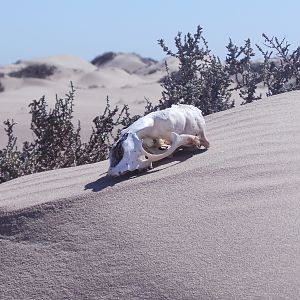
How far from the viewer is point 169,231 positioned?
2840 mm

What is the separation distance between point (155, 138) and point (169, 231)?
694 millimetres

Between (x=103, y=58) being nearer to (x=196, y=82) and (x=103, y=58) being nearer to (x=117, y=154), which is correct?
(x=196, y=82)

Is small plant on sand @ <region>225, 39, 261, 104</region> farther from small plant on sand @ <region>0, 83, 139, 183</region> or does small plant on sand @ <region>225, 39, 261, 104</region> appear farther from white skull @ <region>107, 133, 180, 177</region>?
white skull @ <region>107, 133, 180, 177</region>

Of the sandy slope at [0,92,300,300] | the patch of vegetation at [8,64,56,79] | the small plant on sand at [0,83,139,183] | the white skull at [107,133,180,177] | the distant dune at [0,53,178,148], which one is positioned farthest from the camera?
the patch of vegetation at [8,64,56,79]

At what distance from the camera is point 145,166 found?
10.9 feet

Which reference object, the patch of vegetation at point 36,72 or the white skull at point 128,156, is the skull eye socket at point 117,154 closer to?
the white skull at point 128,156

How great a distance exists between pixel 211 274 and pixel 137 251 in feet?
1.08

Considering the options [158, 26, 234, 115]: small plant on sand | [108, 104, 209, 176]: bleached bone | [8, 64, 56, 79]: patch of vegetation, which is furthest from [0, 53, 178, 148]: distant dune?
[108, 104, 209, 176]: bleached bone

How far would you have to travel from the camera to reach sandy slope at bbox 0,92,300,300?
2.58 meters

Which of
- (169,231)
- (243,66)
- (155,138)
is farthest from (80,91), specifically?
(169,231)

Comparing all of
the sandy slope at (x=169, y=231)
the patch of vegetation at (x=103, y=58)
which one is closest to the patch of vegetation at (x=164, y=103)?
the sandy slope at (x=169, y=231)

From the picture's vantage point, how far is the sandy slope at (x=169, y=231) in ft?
8.47

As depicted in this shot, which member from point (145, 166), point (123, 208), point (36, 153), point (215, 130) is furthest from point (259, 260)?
point (36, 153)

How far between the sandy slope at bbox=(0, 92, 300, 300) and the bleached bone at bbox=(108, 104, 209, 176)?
63 mm
